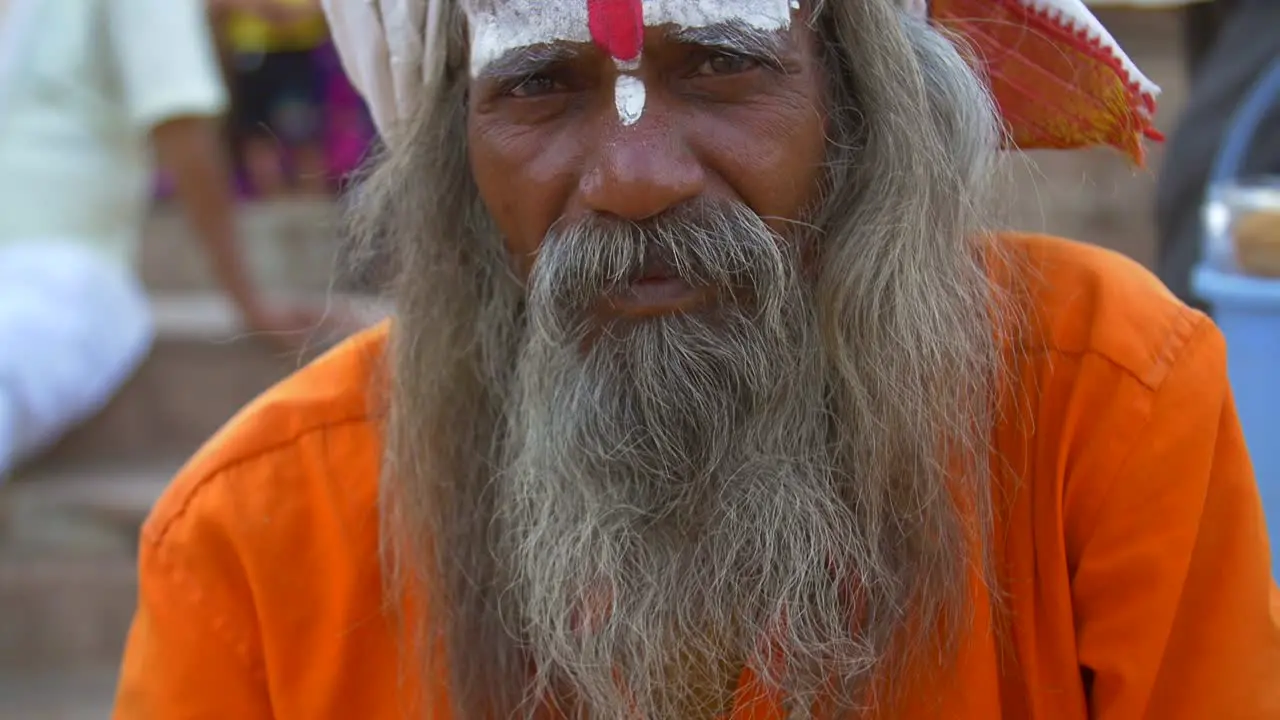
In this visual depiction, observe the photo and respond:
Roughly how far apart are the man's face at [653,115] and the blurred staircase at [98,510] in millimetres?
2079

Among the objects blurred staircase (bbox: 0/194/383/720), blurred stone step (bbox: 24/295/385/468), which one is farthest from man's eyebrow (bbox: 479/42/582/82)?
blurred stone step (bbox: 24/295/385/468)

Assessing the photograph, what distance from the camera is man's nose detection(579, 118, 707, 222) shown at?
1435 millimetres

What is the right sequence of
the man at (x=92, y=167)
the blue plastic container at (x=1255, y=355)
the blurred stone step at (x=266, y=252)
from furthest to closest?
the blurred stone step at (x=266, y=252)
the man at (x=92, y=167)
the blue plastic container at (x=1255, y=355)

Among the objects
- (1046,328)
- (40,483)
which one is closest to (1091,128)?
(1046,328)

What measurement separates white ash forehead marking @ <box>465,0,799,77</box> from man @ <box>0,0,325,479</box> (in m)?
1.82

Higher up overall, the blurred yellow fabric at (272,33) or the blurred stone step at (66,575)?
the blurred yellow fabric at (272,33)

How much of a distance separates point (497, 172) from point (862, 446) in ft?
1.81

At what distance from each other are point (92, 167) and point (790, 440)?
260 centimetres

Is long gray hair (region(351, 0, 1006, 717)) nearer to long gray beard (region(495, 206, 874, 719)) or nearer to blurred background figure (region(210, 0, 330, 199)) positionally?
long gray beard (region(495, 206, 874, 719))

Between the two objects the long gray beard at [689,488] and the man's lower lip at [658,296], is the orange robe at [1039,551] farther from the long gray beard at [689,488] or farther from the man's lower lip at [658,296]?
the man's lower lip at [658,296]

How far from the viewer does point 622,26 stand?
1.47 metres

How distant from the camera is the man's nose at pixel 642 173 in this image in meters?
1.43

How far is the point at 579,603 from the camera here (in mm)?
1524

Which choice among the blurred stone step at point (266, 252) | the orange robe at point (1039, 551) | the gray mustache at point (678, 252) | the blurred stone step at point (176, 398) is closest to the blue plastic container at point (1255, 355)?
the orange robe at point (1039, 551)
